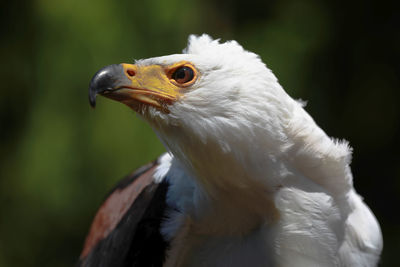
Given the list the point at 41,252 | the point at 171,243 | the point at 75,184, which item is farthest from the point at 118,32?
the point at 171,243

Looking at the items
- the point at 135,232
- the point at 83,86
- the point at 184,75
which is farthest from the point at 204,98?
the point at 83,86

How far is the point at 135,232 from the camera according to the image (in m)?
2.04

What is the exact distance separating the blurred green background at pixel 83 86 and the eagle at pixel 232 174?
2.15m

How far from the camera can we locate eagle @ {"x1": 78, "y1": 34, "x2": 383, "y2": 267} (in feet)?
5.62

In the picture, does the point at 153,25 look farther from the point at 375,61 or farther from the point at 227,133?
the point at 227,133

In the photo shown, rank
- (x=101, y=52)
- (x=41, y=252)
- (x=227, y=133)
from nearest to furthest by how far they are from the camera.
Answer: (x=227, y=133) → (x=101, y=52) → (x=41, y=252)

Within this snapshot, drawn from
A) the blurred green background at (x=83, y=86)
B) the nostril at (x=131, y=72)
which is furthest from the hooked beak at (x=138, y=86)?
the blurred green background at (x=83, y=86)

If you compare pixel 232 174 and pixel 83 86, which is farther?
pixel 83 86

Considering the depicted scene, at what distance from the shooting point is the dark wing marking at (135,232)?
1.96 meters

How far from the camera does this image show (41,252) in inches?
178

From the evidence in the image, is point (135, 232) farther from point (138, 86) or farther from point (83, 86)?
point (83, 86)

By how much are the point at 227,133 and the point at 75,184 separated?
289 cm

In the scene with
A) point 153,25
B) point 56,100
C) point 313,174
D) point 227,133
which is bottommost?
point 313,174

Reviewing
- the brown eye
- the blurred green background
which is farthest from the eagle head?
the blurred green background
